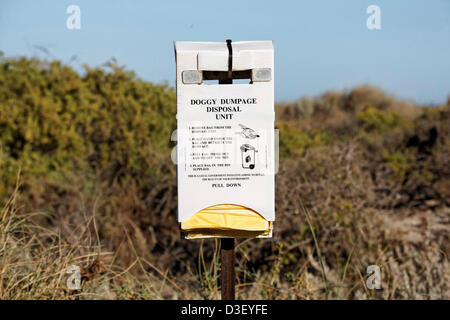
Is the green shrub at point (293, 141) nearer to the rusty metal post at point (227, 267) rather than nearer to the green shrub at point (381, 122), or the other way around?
the green shrub at point (381, 122)

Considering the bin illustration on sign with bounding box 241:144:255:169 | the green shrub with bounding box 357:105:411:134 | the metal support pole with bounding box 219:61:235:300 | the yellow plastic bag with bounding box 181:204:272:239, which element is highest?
the bin illustration on sign with bounding box 241:144:255:169

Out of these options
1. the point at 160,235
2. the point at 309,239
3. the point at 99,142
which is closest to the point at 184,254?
the point at 160,235

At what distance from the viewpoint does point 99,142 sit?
23.0ft

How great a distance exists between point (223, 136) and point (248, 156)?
6.6 inches

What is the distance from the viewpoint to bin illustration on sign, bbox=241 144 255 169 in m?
2.73

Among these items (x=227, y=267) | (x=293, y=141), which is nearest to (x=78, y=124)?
(x=293, y=141)

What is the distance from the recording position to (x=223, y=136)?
2.75 m

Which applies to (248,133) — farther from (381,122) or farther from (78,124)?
(381,122)

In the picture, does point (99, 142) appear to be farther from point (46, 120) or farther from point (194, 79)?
point (194, 79)

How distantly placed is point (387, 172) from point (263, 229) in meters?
4.18

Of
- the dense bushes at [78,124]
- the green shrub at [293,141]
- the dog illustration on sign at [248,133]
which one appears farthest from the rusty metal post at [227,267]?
the green shrub at [293,141]

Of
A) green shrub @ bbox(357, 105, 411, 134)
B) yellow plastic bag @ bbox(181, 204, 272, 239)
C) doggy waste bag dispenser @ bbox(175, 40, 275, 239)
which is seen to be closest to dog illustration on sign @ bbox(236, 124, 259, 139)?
doggy waste bag dispenser @ bbox(175, 40, 275, 239)

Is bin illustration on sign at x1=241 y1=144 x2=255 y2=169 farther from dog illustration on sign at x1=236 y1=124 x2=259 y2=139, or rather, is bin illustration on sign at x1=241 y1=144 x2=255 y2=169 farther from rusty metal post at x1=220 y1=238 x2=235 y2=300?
rusty metal post at x1=220 y1=238 x2=235 y2=300

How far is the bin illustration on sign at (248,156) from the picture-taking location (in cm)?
273
